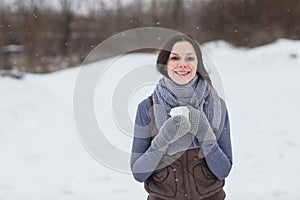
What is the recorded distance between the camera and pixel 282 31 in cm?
1862

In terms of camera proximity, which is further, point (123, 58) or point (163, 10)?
point (163, 10)

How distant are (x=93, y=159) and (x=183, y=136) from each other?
4715mm

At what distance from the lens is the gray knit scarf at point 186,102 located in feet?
6.28

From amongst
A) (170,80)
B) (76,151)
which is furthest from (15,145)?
(170,80)

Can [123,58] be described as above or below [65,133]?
below

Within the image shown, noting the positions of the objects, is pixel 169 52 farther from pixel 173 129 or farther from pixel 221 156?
pixel 221 156

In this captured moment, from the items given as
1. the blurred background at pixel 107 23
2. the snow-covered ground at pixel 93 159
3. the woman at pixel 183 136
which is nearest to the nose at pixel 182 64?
the woman at pixel 183 136

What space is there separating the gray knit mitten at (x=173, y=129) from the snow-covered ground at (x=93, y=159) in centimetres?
153

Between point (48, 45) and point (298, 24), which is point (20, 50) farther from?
point (298, 24)

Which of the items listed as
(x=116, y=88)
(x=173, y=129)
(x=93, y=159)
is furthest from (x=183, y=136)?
(x=93, y=159)

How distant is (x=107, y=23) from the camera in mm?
21812

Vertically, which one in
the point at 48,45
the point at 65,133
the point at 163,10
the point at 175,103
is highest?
the point at 175,103

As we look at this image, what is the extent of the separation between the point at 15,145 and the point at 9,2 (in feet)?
42.9

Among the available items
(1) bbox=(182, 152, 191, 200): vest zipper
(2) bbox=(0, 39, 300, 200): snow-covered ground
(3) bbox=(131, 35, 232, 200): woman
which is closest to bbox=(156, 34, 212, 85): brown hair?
(3) bbox=(131, 35, 232, 200): woman
